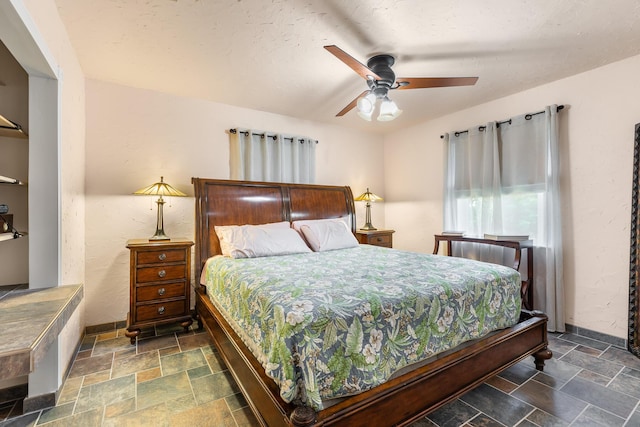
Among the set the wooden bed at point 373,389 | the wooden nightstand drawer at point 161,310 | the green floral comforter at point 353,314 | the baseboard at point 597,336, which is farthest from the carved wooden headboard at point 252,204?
the baseboard at point 597,336

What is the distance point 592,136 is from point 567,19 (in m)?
1.31

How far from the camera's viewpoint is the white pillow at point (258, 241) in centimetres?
266

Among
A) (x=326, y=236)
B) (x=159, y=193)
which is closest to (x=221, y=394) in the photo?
(x=326, y=236)

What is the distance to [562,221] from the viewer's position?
2873mm

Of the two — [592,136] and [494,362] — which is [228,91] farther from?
[592,136]

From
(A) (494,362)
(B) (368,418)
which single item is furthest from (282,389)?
(A) (494,362)

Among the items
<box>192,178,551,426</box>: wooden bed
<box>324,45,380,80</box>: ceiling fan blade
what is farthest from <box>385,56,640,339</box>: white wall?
<box>324,45,380,80</box>: ceiling fan blade

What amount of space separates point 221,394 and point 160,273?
131cm

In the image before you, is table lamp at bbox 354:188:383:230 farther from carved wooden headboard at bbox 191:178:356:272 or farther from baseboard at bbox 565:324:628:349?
baseboard at bbox 565:324:628:349

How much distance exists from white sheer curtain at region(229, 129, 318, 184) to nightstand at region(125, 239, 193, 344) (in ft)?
3.99

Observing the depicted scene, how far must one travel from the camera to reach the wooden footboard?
3.87ft

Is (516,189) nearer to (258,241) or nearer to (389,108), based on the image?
(389,108)

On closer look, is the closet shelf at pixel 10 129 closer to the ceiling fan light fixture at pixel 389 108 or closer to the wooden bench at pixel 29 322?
the wooden bench at pixel 29 322

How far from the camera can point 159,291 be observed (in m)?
2.67
